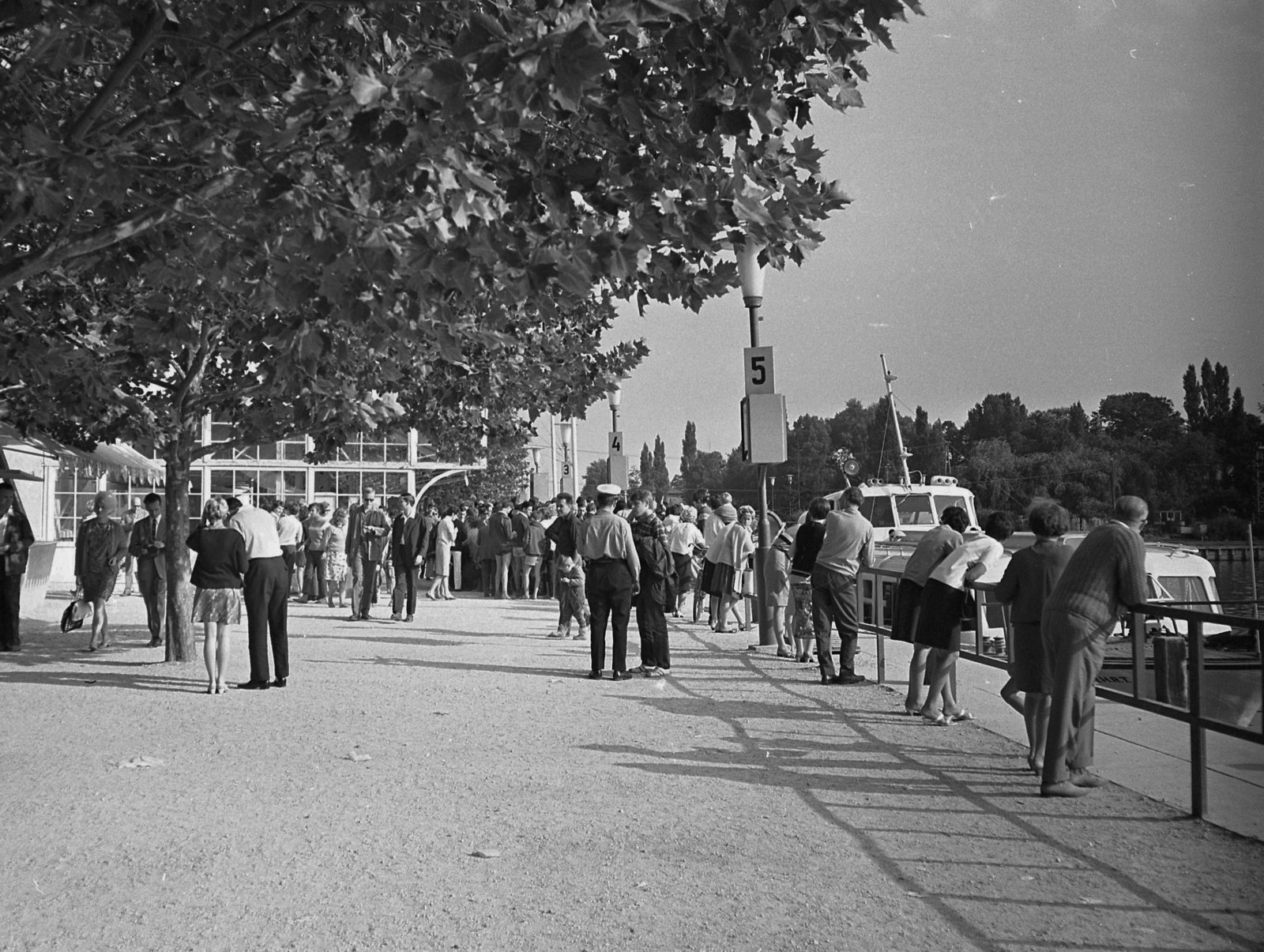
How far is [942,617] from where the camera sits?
356 inches

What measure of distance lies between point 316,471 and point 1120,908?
45755 mm

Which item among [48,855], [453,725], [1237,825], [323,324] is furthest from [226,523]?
[1237,825]

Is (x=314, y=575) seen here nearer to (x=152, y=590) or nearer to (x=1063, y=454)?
(x=152, y=590)

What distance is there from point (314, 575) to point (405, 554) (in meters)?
6.27

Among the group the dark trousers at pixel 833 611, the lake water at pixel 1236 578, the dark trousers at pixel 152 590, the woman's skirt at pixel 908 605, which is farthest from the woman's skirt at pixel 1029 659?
the lake water at pixel 1236 578

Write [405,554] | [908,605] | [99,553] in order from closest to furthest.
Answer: [908,605] < [99,553] < [405,554]

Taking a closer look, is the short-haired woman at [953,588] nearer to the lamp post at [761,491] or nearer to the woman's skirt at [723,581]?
the lamp post at [761,491]

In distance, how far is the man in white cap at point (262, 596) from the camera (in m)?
11.6

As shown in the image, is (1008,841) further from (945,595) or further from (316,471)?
(316,471)

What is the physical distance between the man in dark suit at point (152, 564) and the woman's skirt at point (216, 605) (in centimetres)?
372

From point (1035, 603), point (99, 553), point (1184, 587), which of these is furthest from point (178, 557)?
point (1184, 587)

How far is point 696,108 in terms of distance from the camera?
5.07 m

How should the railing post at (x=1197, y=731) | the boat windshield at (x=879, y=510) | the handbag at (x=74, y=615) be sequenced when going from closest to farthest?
the railing post at (x=1197, y=731), the handbag at (x=74, y=615), the boat windshield at (x=879, y=510)

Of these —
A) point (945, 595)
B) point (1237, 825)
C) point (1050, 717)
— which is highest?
point (945, 595)
